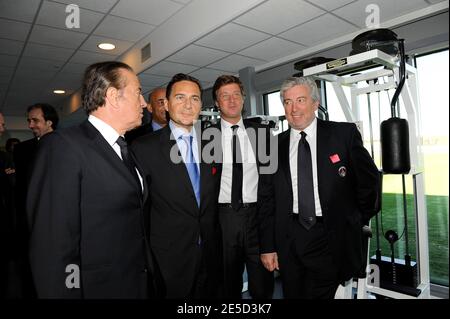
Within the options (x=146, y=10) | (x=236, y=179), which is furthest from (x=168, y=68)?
(x=236, y=179)

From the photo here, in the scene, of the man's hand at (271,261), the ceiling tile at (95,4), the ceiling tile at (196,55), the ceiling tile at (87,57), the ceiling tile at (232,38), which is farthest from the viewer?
the ceiling tile at (87,57)

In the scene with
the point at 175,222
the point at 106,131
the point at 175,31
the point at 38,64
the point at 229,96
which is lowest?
the point at 175,222

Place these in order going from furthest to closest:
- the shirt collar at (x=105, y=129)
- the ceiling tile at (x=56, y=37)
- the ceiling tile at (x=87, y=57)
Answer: the ceiling tile at (x=87, y=57) → the ceiling tile at (x=56, y=37) → the shirt collar at (x=105, y=129)

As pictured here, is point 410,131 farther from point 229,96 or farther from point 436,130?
point 229,96

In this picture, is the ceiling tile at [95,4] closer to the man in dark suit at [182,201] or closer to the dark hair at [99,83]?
the man in dark suit at [182,201]

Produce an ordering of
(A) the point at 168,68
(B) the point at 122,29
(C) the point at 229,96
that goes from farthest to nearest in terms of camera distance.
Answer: (A) the point at 168,68 < (B) the point at 122,29 < (C) the point at 229,96

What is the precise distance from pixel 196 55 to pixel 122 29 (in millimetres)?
1070

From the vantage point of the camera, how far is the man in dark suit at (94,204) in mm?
1038

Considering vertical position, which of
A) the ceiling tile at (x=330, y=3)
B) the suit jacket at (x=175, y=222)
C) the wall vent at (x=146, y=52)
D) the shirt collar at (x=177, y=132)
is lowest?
the suit jacket at (x=175, y=222)

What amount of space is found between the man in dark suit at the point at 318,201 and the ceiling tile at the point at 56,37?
365cm

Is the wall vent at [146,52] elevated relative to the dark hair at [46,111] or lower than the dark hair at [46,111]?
elevated

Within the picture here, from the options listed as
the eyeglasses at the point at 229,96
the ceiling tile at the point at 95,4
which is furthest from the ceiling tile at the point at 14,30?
the eyeglasses at the point at 229,96

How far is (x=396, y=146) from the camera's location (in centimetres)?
145
